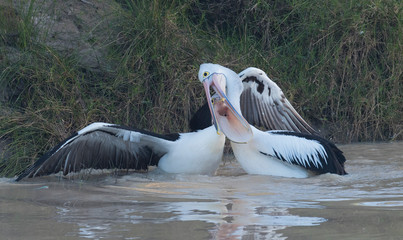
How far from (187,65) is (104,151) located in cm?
160

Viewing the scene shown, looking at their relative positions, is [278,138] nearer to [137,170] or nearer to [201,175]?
[201,175]

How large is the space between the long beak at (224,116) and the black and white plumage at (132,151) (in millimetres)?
90

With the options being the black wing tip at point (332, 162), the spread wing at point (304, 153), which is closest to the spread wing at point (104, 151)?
the spread wing at point (304, 153)

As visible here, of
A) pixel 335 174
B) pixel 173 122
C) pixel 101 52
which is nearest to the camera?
pixel 335 174

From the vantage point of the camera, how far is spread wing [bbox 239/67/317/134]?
19.8ft

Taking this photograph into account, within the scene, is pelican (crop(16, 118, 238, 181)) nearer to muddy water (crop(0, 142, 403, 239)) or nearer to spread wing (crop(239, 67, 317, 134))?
muddy water (crop(0, 142, 403, 239))

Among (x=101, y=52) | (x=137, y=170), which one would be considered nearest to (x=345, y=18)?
(x=101, y=52)

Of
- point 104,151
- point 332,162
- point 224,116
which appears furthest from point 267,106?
point 104,151

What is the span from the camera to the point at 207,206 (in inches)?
142

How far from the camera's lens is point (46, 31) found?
21.4ft

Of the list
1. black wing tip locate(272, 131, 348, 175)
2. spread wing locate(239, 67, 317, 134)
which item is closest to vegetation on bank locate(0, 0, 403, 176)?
spread wing locate(239, 67, 317, 134)

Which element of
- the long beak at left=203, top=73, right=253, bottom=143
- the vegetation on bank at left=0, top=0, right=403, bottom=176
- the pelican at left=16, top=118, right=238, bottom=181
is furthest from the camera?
the vegetation on bank at left=0, top=0, right=403, bottom=176

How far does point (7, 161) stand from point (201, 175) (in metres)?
1.55

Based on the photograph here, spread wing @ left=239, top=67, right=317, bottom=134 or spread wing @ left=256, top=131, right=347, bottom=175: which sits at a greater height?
spread wing @ left=239, top=67, right=317, bottom=134
